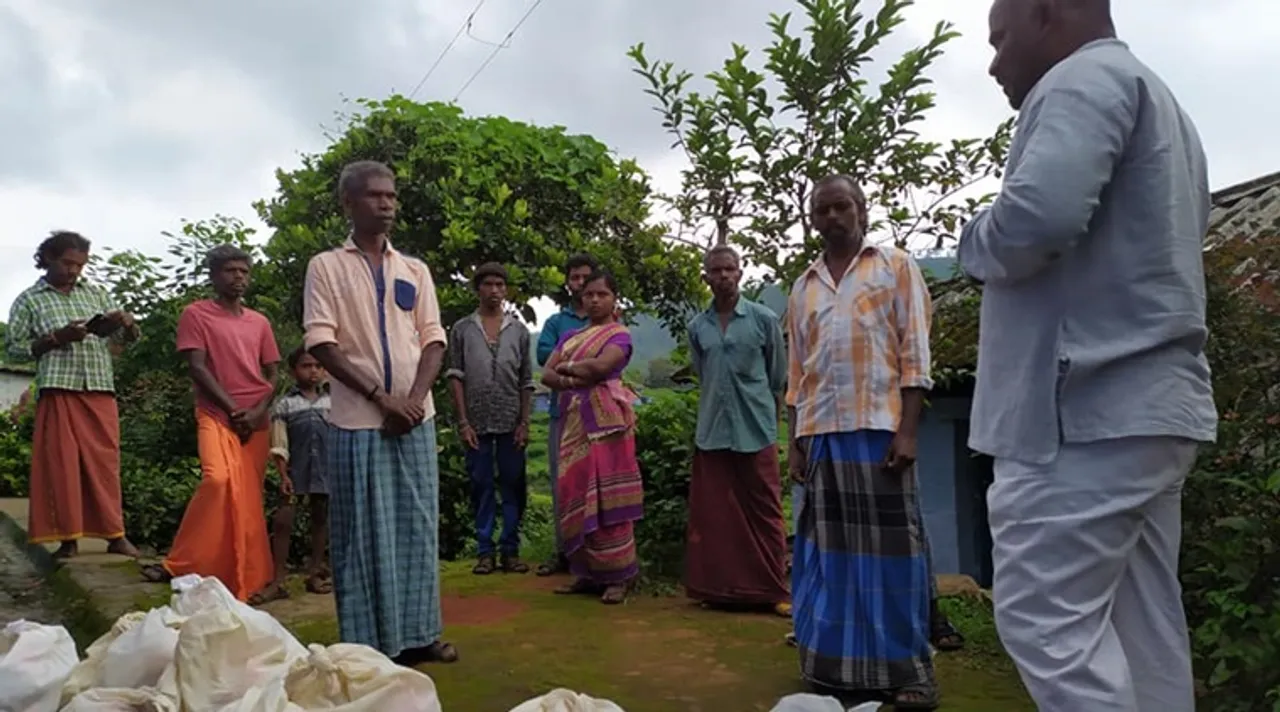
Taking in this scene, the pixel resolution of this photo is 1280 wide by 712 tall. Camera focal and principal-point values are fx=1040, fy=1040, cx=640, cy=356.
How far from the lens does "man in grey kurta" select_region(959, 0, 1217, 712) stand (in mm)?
1879

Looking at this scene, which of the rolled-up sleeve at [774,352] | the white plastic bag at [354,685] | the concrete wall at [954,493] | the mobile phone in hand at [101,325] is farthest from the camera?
the concrete wall at [954,493]

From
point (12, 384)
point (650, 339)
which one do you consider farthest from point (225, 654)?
point (12, 384)

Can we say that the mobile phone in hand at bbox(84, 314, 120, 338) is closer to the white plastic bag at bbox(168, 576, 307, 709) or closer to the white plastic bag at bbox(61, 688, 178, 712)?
the white plastic bag at bbox(168, 576, 307, 709)

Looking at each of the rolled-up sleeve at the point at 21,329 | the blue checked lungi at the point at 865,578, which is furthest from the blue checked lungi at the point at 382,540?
the rolled-up sleeve at the point at 21,329

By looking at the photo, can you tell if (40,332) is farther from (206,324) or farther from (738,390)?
(738,390)

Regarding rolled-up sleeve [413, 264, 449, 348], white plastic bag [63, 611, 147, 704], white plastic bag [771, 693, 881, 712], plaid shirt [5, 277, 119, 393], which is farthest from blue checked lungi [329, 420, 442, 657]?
plaid shirt [5, 277, 119, 393]

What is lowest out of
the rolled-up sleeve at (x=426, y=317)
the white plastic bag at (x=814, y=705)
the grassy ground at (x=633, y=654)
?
the grassy ground at (x=633, y=654)

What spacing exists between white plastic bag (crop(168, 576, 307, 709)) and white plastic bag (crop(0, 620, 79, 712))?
32cm

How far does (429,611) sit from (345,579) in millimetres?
348

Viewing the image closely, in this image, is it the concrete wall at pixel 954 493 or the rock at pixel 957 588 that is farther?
the concrete wall at pixel 954 493

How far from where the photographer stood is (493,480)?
243 inches

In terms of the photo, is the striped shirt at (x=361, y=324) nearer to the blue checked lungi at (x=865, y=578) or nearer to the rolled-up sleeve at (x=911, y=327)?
the blue checked lungi at (x=865, y=578)

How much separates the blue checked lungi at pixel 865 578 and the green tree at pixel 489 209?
4236mm

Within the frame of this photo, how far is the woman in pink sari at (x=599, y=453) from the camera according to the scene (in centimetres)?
536
